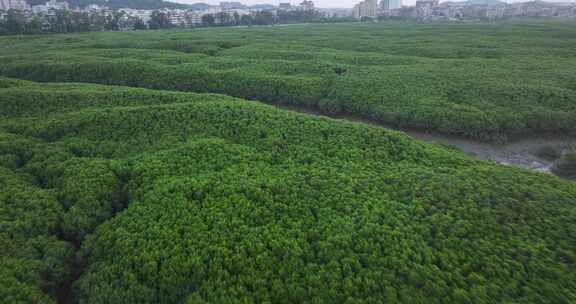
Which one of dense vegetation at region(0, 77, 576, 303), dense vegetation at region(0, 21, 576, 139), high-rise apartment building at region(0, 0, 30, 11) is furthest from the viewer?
high-rise apartment building at region(0, 0, 30, 11)

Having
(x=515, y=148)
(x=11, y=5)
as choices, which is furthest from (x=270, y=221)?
(x=11, y=5)

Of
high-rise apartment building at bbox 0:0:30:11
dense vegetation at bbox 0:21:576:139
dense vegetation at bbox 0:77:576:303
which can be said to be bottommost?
dense vegetation at bbox 0:77:576:303

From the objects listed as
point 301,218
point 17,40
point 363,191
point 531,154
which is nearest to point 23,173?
point 301,218

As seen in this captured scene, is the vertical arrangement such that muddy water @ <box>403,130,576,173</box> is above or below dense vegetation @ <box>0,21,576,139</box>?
below

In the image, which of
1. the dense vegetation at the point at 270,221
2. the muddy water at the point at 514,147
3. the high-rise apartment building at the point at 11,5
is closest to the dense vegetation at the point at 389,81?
the muddy water at the point at 514,147

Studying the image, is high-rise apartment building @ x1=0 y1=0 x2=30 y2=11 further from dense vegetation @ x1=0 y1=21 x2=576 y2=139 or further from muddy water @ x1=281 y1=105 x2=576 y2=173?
muddy water @ x1=281 y1=105 x2=576 y2=173

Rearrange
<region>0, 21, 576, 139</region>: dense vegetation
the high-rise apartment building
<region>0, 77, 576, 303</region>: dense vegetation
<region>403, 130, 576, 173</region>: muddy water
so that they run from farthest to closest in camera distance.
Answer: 1. the high-rise apartment building
2. <region>0, 21, 576, 139</region>: dense vegetation
3. <region>403, 130, 576, 173</region>: muddy water
4. <region>0, 77, 576, 303</region>: dense vegetation

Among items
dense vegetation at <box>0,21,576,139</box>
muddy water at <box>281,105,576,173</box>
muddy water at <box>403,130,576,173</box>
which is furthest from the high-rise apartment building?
muddy water at <box>403,130,576,173</box>
